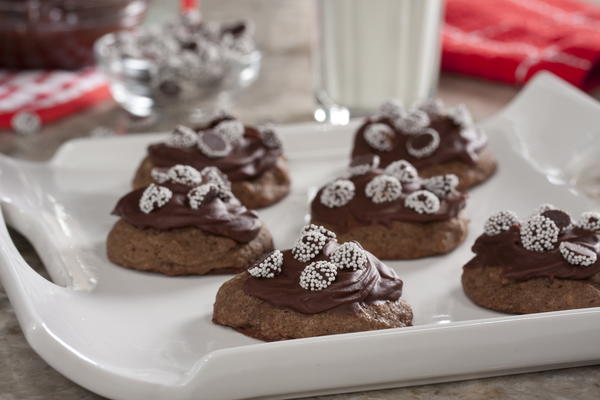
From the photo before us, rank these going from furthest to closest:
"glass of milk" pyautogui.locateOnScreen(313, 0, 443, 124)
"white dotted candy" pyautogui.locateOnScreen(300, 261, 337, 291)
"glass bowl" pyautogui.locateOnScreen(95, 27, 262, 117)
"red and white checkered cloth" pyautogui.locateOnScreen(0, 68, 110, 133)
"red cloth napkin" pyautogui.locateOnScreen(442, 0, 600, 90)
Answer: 1. "red cloth napkin" pyautogui.locateOnScreen(442, 0, 600, 90)
2. "red and white checkered cloth" pyautogui.locateOnScreen(0, 68, 110, 133)
3. "glass bowl" pyautogui.locateOnScreen(95, 27, 262, 117)
4. "glass of milk" pyautogui.locateOnScreen(313, 0, 443, 124)
5. "white dotted candy" pyautogui.locateOnScreen(300, 261, 337, 291)

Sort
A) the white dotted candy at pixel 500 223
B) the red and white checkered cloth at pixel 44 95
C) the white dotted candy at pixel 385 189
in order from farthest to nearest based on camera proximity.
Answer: the red and white checkered cloth at pixel 44 95 < the white dotted candy at pixel 385 189 < the white dotted candy at pixel 500 223

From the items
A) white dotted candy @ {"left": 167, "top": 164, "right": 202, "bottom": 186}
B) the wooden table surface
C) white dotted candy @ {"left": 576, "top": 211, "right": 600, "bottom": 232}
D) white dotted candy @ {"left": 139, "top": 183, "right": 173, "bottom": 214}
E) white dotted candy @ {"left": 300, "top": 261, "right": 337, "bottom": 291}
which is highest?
white dotted candy @ {"left": 300, "top": 261, "right": 337, "bottom": 291}

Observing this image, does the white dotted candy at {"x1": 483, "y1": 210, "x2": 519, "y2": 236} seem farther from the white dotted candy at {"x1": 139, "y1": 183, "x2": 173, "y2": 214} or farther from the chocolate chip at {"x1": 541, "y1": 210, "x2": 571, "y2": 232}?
the white dotted candy at {"x1": 139, "y1": 183, "x2": 173, "y2": 214}

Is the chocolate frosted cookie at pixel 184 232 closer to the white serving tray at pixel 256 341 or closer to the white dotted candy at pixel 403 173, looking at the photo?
the white serving tray at pixel 256 341

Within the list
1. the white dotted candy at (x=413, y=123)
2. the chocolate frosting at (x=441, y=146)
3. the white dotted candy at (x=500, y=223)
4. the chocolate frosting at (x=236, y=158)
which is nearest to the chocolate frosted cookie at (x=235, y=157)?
the chocolate frosting at (x=236, y=158)

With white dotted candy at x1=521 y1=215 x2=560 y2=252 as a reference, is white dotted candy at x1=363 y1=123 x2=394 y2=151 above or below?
below

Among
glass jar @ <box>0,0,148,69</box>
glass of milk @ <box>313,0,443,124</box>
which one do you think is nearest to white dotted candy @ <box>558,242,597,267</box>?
glass of milk @ <box>313,0,443,124</box>
